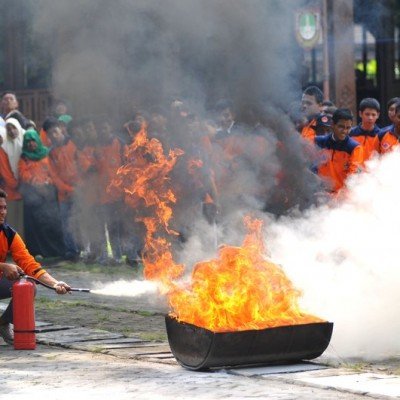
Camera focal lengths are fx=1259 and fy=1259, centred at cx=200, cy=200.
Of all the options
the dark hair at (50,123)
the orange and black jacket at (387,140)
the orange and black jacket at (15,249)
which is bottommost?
the orange and black jacket at (15,249)

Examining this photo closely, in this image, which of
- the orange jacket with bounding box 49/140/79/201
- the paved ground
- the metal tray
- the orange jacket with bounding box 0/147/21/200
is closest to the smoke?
the paved ground

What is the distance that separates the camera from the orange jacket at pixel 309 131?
11078mm

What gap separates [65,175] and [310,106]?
4.78 metres

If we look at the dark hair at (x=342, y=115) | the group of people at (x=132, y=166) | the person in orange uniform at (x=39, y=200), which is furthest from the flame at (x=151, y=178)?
the person in orange uniform at (x=39, y=200)

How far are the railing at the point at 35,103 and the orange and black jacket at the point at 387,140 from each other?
27.2ft

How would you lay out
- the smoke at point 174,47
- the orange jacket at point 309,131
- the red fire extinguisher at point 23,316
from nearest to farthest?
1. the red fire extinguisher at point 23,316
2. the smoke at point 174,47
3. the orange jacket at point 309,131

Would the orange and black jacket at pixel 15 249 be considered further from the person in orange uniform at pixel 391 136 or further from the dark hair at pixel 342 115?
the person in orange uniform at pixel 391 136

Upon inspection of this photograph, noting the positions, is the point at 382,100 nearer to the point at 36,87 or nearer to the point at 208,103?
the point at 36,87

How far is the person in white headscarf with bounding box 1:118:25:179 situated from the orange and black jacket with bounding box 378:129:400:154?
5.66 meters

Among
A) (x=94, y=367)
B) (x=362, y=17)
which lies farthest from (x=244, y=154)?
(x=362, y=17)

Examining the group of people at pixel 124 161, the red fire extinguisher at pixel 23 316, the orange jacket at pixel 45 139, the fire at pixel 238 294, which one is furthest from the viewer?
the orange jacket at pixel 45 139

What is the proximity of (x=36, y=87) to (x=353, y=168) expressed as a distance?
9623mm

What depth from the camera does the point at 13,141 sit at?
15406 mm

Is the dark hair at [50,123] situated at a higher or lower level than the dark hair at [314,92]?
lower
